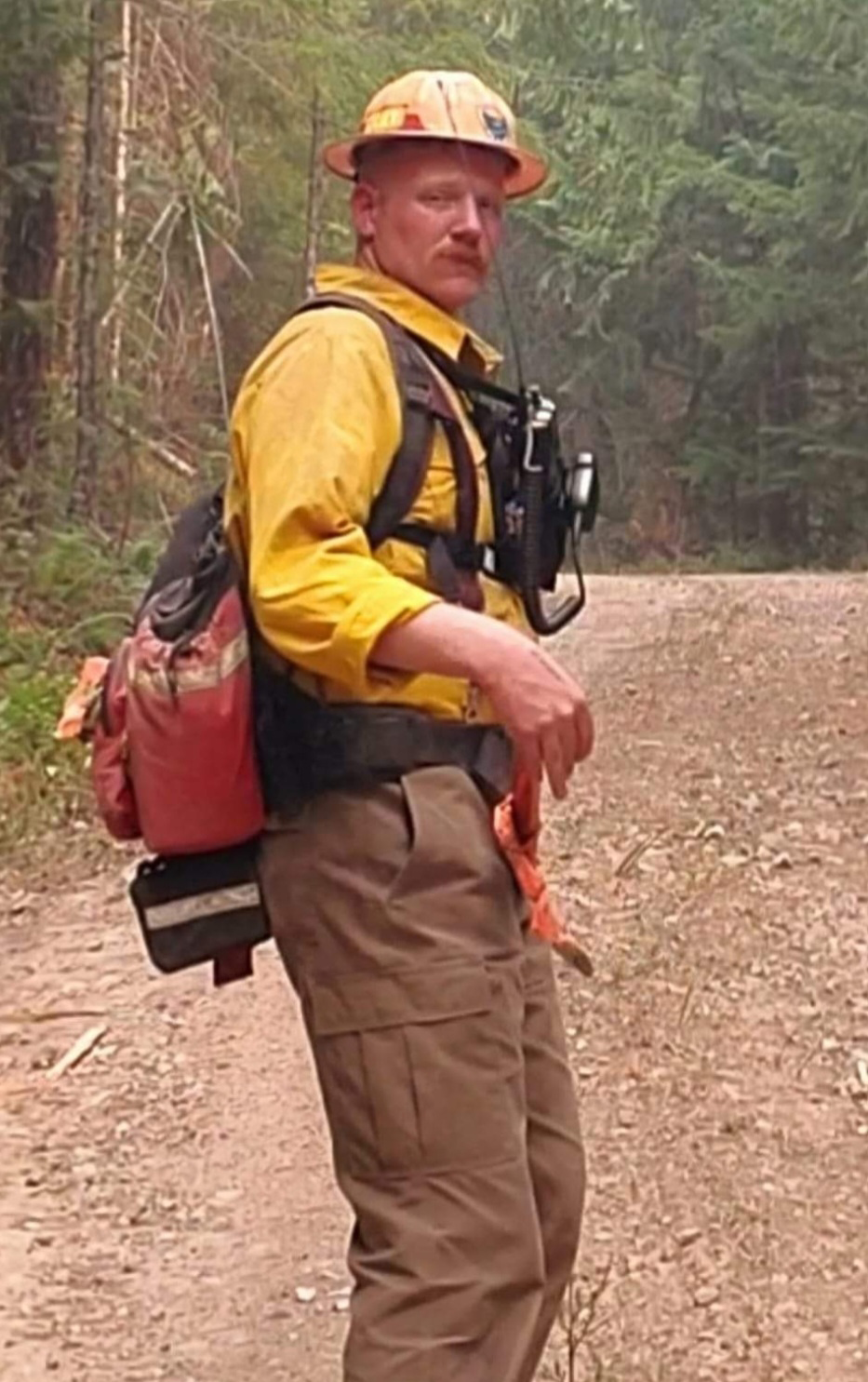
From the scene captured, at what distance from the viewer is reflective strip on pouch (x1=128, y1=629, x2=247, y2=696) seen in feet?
9.05

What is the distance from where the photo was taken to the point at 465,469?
2855mm

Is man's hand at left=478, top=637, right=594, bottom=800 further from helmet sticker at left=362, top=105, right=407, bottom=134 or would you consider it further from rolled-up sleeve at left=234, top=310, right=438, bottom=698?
helmet sticker at left=362, top=105, right=407, bottom=134

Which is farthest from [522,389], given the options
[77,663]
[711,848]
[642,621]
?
[642,621]

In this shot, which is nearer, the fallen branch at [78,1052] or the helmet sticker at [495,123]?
the helmet sticker at [495,123]

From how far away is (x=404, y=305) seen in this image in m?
2.93

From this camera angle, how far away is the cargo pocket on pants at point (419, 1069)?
2770 mm

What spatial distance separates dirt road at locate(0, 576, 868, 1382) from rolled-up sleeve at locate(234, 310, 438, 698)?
2.02 metres

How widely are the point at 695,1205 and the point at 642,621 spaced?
10.0 m

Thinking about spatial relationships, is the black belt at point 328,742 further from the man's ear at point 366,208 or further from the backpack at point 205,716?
the man's ear at point 366,208

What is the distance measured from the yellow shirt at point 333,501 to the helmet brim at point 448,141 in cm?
20

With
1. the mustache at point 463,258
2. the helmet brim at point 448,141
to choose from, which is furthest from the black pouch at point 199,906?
the helmet brim at point 448,141

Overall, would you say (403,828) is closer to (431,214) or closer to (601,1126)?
(431,214)

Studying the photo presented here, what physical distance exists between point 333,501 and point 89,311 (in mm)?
10633

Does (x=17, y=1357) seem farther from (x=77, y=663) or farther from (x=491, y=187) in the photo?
(x=77, y=663)
